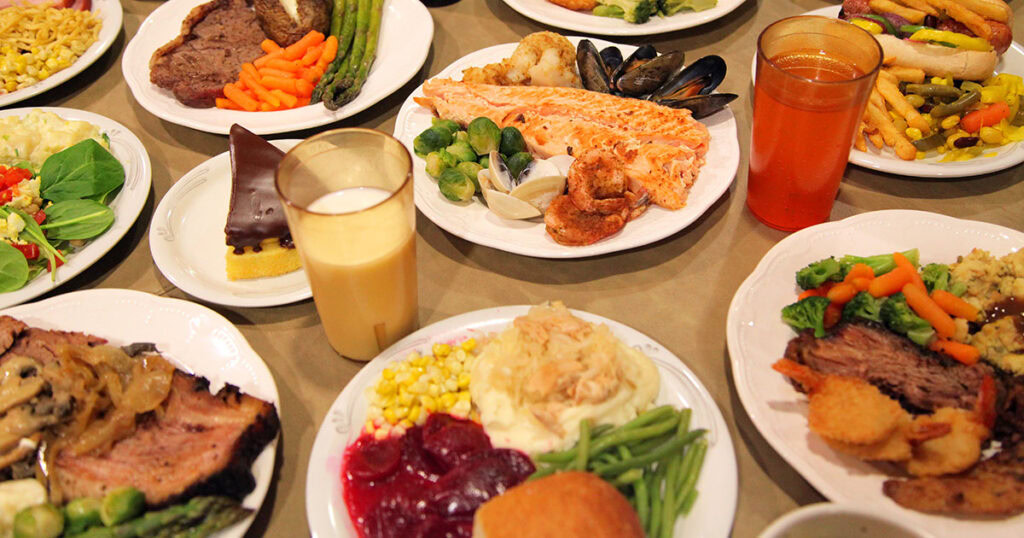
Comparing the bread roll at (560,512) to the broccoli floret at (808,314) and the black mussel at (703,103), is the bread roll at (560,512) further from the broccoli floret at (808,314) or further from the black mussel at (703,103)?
the black mussel at (703,103)

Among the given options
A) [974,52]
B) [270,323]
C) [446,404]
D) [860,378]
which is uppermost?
[974,52]

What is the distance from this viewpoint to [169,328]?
259cm

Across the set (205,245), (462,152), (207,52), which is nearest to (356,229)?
(462,152)

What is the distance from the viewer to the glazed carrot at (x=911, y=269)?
2.46 metres

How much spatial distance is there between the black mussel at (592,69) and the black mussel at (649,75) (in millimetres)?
91

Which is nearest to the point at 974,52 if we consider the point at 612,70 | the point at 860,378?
the point at 612,70

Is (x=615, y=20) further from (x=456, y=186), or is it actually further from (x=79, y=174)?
(x=79, y=174)

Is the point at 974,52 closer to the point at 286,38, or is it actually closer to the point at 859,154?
the point at 859,154

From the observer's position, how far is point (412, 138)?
343 cm

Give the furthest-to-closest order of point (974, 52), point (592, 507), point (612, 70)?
point (612, 70)
point (974, 52)
point (592, 507)

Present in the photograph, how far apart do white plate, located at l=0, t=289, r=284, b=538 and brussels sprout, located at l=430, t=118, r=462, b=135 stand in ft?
4.47

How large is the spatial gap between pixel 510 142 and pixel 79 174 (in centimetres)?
196

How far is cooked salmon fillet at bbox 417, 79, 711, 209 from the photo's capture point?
3.06m

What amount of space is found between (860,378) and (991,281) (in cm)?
75
